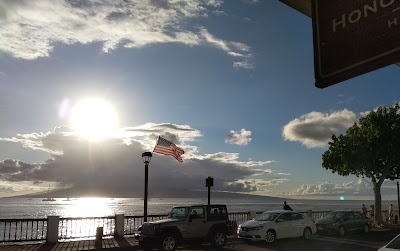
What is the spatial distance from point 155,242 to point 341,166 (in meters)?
19.9

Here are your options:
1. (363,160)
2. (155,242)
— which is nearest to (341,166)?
(363,160)

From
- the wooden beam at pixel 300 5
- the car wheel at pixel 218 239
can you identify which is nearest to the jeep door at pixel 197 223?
the car wheel at pixel 218 239

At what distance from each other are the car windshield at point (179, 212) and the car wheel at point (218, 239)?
1.70 meters

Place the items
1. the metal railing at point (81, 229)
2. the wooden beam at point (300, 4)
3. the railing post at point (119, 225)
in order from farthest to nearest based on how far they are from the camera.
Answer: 1. the railing post at point (119, 225)
2. the metal railing at point (81, 229)
3. the wooden beam at point (300, 4)

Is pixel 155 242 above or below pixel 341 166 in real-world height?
below

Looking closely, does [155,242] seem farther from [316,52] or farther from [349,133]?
[349,133]

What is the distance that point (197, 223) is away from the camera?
1739 cm

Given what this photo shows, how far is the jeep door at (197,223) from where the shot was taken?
56.3 feet

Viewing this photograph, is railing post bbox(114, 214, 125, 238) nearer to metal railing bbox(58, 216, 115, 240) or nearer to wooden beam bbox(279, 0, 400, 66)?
metal railing bbox(58, 216, 115, 240)

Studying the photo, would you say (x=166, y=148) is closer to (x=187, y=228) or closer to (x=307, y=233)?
(x=187, y=228)

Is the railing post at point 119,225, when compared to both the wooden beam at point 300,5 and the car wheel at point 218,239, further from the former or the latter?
the wooden beam at point 300,5

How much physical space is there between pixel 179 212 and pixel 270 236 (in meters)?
5.32

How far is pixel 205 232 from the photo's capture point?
17625 mm

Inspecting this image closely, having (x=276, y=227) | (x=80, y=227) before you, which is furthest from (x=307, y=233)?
(x=80, y=227)
